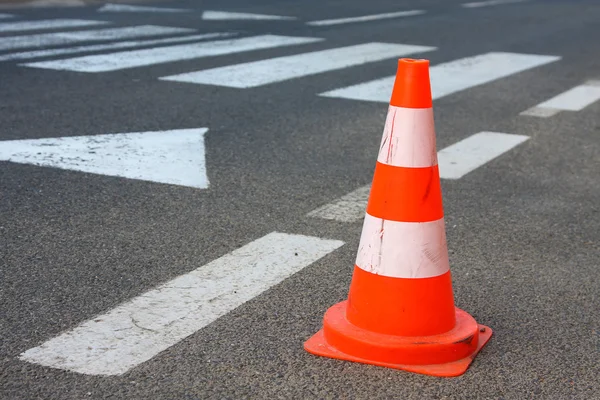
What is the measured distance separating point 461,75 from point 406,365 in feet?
20.1

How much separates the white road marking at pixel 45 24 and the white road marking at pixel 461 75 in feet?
14.9

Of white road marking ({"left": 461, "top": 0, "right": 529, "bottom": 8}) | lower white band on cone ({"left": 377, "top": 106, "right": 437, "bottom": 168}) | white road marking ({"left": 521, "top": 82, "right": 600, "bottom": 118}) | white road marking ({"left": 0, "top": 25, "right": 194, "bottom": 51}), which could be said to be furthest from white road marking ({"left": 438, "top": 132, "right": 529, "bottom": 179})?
white road marking ({"left": 461, "top": 0, "right": 529, "bottom": 8})

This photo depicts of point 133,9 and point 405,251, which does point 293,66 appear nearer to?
point 405,251

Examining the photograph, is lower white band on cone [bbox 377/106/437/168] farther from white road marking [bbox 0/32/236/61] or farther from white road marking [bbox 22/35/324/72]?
white road marking [bbox 0/32/236/61]

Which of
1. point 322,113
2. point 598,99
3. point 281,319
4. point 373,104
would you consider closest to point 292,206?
point 281,319

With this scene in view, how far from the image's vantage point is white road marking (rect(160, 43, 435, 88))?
7.57 meters

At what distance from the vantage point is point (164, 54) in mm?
8898

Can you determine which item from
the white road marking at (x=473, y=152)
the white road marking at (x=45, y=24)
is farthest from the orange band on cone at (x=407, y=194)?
the white road marking at (x=45, y=24)

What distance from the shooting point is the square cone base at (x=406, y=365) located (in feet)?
8.59

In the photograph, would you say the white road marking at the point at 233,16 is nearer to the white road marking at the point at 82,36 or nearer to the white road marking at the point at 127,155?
the white road marking at the point at 82,36

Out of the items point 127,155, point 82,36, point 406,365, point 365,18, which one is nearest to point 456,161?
point 127,155

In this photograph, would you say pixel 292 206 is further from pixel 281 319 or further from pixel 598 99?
pixel 598 99

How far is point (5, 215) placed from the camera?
A: 3963 mm

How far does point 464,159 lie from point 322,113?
1.43 m
